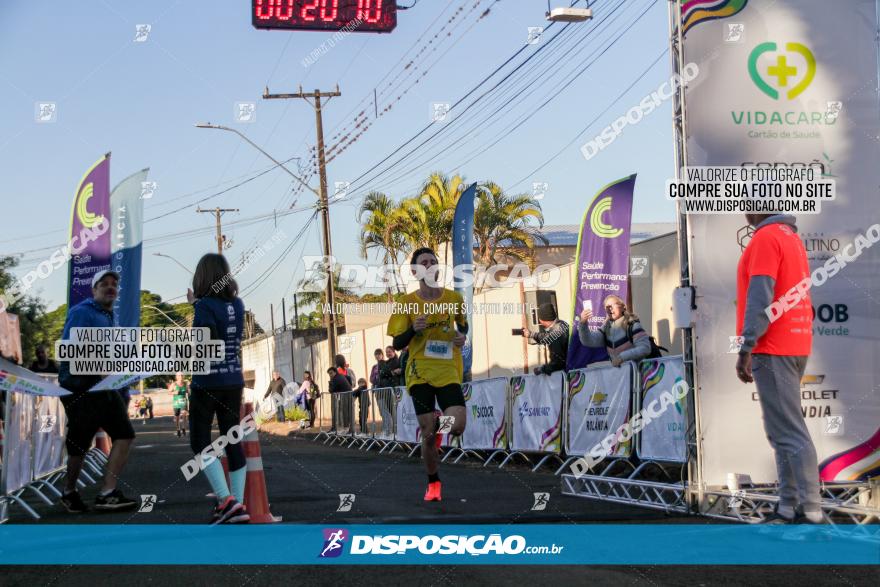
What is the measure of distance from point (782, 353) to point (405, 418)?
12610 millimetres

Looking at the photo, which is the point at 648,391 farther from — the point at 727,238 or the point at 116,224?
the point at 116,224

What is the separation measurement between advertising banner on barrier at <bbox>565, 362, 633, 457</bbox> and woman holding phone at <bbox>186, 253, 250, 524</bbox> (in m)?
4.70

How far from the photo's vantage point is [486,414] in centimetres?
1469

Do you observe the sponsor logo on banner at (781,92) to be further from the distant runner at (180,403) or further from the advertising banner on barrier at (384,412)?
the distant runner at (180,403)

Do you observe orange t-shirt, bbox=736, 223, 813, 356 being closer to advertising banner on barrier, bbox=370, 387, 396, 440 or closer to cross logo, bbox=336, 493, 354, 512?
cross logo, bbox=336, 493, 354, 512

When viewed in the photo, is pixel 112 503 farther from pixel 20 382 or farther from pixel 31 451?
pixel 31 451

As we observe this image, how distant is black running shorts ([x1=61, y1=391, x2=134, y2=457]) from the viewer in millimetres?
8648

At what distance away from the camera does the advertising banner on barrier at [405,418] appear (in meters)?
17.8

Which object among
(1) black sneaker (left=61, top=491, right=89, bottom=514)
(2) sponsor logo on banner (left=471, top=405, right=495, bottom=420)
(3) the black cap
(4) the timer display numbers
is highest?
(4) the timer display numbers

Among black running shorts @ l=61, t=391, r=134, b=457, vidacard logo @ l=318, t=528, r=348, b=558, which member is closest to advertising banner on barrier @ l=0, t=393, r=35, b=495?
black running shorts @ l=61, t=391, r=134, b=457

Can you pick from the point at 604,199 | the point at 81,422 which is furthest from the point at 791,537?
the point at 604,199

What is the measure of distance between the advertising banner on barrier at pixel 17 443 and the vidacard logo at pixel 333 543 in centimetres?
363

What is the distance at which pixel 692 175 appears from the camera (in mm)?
7172

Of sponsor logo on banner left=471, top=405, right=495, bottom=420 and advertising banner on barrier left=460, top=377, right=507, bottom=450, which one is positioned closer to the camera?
advertising banner on barrier left=460, top=377, right=507, bottom=450
